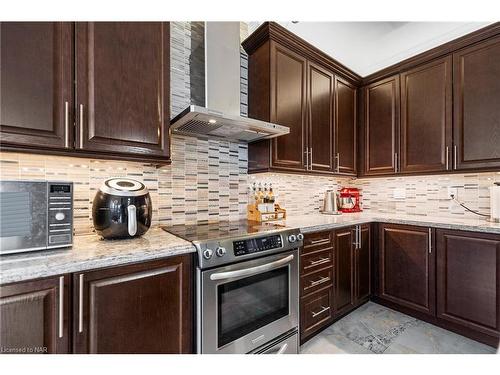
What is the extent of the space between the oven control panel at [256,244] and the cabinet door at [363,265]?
1.02 metres

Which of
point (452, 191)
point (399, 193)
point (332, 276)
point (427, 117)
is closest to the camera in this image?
point (332, 276)

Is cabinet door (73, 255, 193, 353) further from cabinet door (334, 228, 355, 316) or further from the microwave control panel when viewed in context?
cabinet door (334, 228, 355, 316)

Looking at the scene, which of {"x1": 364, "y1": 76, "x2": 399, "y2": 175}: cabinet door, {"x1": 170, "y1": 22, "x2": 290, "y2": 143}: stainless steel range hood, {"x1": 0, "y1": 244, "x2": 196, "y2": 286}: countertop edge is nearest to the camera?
{"x1": 0, "y1": 244, "x2": 196, "y2": 286}: countertop edge

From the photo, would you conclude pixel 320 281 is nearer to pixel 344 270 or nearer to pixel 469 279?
pixel 344 270

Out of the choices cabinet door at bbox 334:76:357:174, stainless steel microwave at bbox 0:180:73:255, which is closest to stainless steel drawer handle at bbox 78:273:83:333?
stainless steel microwave at bbox 0:180:73:255

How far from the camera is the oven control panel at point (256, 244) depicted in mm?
1262

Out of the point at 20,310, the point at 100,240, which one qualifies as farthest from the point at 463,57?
the point at 20,310

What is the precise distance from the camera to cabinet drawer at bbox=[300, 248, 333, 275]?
1.64 metres

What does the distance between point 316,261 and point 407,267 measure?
3.03ft

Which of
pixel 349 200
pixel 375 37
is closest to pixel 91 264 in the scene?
pixel 349 200

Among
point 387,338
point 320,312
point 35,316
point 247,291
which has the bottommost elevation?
point 387,338

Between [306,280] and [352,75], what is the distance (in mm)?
2084

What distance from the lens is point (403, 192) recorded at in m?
2.59

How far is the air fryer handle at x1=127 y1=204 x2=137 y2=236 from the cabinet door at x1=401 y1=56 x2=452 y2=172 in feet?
7.71
